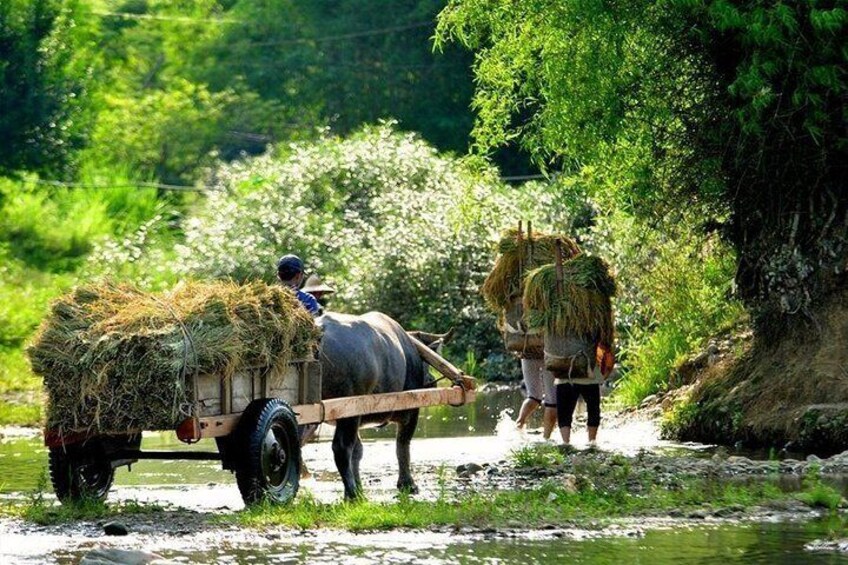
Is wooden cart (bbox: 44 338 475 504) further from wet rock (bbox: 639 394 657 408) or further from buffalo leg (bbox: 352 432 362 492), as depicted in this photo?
wet rock (bbox: 639 394 657 408)

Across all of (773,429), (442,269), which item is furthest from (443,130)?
(773,429)

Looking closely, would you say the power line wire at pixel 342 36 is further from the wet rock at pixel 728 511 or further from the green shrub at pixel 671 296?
A: the wet rock at pixel 728 511

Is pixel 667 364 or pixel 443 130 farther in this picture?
pixel 443 130

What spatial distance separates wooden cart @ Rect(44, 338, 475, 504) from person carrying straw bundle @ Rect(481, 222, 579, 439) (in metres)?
4.68

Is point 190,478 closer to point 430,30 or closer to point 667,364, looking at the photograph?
point 667,364

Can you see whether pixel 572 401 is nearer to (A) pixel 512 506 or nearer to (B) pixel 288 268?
(B) pixel 288 268

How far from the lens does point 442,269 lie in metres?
30.7

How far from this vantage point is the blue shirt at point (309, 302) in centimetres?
1434

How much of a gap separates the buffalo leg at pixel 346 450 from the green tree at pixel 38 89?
2817 cm

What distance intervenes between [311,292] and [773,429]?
4.83 m

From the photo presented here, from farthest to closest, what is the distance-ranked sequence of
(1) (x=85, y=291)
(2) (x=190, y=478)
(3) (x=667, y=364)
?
(3) (x=667, y=364) → (2) (x=190, y=478) → (1) (x=85, y=291)

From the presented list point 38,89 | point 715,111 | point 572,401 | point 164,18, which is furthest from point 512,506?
point 164,18

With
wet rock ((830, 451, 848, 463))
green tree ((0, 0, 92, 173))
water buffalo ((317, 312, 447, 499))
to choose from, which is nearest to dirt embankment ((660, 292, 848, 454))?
wet rock ((830, 451, 848, 463))

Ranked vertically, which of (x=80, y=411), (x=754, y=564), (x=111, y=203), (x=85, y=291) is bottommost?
(x=754, y=564)
